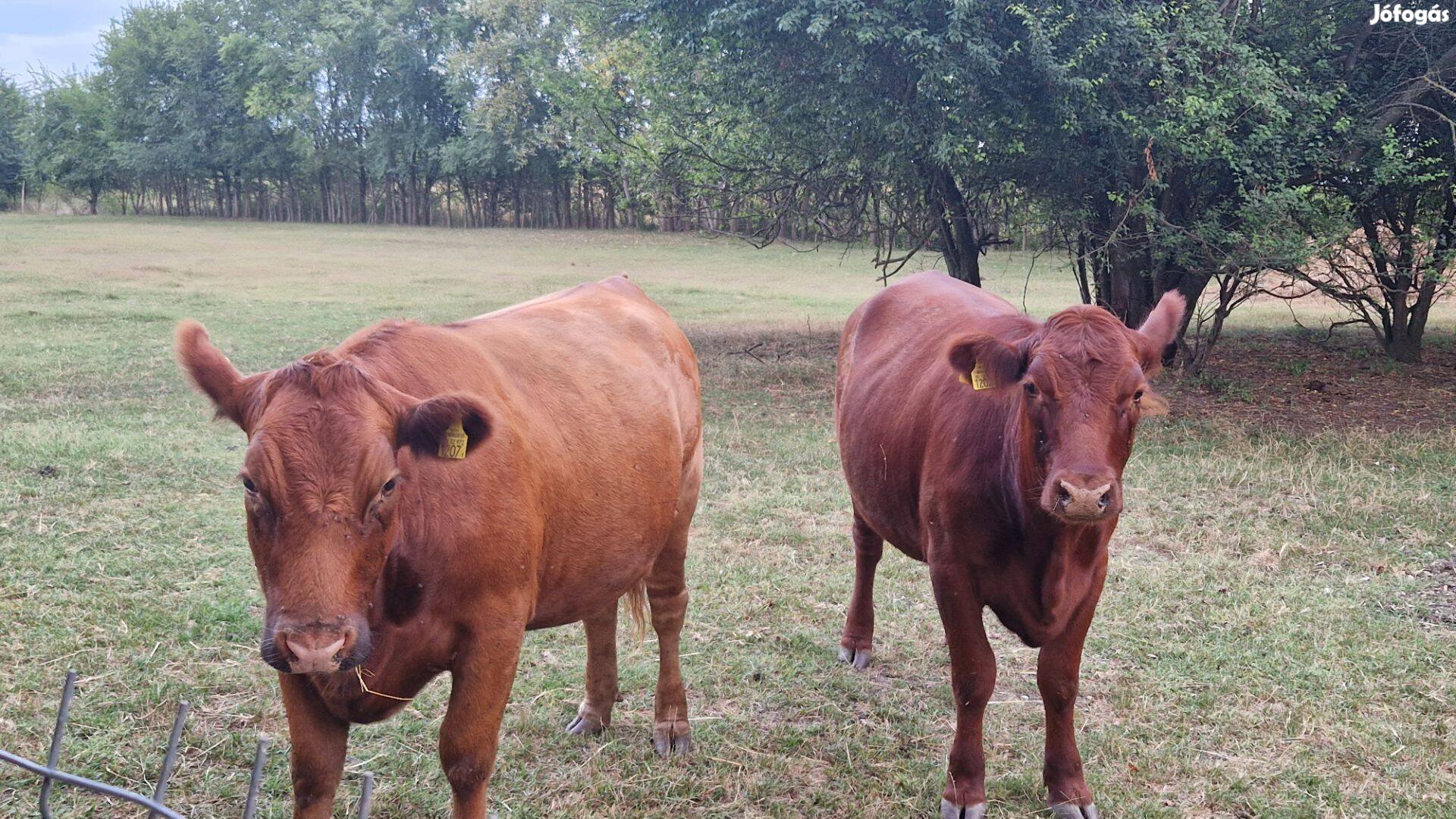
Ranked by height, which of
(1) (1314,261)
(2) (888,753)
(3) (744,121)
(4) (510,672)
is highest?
(3) (744,121)

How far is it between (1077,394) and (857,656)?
2190 mm

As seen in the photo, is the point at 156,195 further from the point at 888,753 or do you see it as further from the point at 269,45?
the point at 888,753

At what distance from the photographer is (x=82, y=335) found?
48.4ft

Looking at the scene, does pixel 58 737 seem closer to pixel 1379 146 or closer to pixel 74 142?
pixel 1379 146

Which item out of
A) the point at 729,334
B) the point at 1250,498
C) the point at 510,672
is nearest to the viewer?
the point at 510,672

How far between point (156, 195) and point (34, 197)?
971cm

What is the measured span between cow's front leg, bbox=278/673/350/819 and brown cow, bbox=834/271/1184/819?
2.18m

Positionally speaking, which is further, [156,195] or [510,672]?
[156,195]

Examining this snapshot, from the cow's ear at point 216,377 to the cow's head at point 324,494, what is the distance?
60 mm

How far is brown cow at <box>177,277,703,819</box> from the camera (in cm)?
256

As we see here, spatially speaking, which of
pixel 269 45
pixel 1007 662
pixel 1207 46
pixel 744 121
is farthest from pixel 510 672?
pixel 269 45

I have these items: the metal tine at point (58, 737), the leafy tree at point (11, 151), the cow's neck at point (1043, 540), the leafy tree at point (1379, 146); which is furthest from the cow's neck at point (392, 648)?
the leafy tree at point (11, 151)

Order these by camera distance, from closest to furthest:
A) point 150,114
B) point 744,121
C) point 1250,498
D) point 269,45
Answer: point 1250,498 → point 744,121 → point 269,45 → point 150,114

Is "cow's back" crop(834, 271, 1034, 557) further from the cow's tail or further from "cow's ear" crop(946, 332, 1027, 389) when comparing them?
the cow's tail
